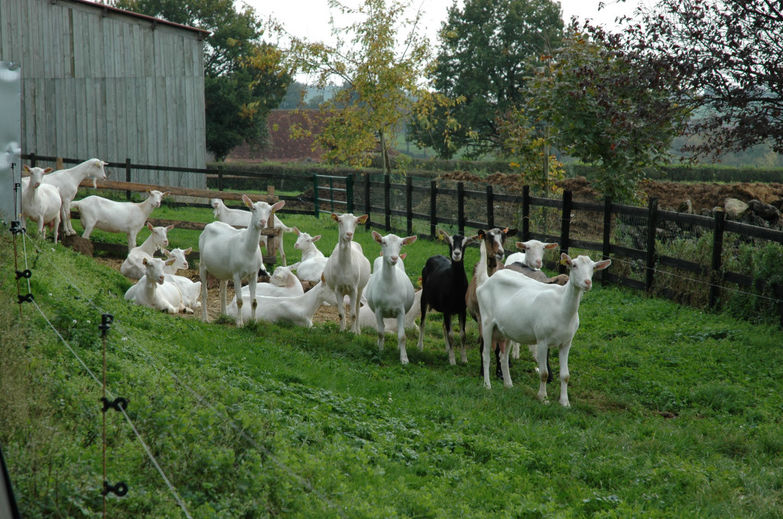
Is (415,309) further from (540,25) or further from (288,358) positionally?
(540,25)

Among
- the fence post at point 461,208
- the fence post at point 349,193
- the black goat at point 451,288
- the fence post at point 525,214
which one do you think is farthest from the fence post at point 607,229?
the fence post at point 349,193

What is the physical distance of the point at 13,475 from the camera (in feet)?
14.1

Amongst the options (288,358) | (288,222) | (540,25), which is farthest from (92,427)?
(540,25)

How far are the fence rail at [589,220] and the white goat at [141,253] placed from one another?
2860 millimetres

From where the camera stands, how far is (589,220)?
53.0 ft

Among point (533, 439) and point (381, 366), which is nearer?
point (533, 439)

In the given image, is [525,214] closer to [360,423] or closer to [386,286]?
[386,286]

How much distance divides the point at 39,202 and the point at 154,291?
387 cm

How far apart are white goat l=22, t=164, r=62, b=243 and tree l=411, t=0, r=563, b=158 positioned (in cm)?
3221

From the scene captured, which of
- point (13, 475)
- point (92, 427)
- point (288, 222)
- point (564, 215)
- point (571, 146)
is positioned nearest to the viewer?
point (13, 475)

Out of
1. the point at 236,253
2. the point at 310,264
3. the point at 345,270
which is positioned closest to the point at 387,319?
the point at 345,270

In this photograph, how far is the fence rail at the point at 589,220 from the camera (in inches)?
479

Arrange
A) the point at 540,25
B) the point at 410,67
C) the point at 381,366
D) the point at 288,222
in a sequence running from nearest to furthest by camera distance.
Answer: the point at 381,366 → the point at 288,222 → the point at 410,67 → the point at 540,25

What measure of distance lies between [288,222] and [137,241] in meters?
6.01
